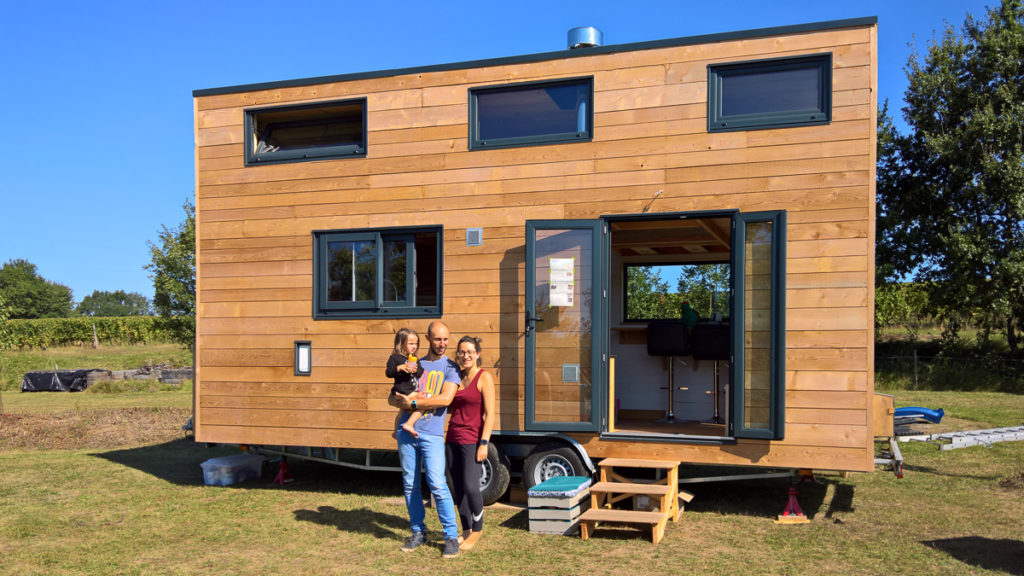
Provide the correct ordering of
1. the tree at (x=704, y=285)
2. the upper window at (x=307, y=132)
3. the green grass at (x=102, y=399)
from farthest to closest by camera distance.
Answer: the green grass at (x=102, y=399)
the tree at (x=704, y=285)
the upper window at (x=307, y=132)

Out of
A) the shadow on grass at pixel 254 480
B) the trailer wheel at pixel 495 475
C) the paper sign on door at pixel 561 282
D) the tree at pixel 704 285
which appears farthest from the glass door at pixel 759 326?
the shadow on grass at pixel 254 480

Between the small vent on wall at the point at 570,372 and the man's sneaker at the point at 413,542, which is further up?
the small vent on wall at the point at 570,372

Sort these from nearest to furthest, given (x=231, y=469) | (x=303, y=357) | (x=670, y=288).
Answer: (x=303, y=357) < (x=231, y=469) < (x=670, y=288)

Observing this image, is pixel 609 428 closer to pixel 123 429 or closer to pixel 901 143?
pixel 123 429

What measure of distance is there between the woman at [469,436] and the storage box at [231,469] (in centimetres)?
370

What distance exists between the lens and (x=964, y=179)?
60.6ft

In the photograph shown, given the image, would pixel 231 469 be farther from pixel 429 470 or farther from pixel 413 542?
pixel 429 470

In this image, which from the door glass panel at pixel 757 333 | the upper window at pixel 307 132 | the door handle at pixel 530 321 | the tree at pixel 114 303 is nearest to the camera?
the door glass panel at pixel 757 333

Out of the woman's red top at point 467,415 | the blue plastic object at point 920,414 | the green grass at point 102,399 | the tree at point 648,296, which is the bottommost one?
the green grass at point 102,399

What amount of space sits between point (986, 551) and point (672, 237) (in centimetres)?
410

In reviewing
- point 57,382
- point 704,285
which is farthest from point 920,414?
point 57,382

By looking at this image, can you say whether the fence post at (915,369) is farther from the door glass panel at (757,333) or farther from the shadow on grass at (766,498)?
the door glass panel at (757,333)

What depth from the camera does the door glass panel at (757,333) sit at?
6.26 metres

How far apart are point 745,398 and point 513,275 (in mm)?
2187
